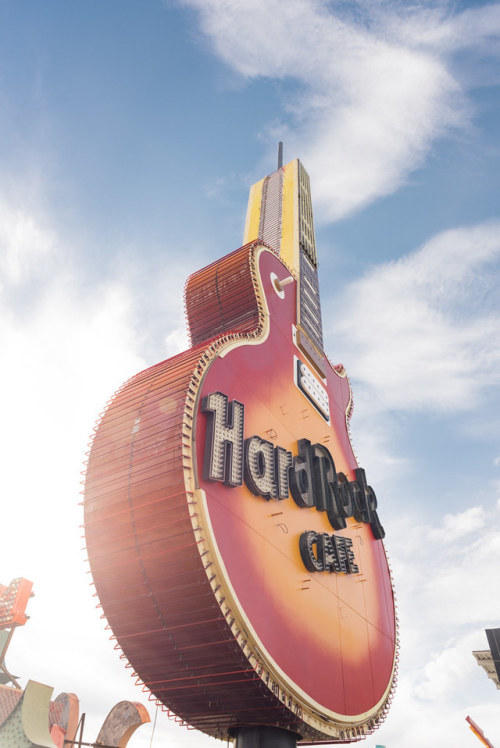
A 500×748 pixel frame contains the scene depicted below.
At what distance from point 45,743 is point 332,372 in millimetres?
13018

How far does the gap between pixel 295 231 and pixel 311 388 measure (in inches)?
356

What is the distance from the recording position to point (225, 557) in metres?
8.59

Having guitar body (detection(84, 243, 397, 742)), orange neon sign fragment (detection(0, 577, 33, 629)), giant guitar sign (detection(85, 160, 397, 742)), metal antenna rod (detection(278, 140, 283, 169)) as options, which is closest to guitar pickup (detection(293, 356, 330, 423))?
giant guitar sign (detection(85, 160, 397, 742))

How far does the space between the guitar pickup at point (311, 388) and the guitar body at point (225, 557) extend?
5.58 feet

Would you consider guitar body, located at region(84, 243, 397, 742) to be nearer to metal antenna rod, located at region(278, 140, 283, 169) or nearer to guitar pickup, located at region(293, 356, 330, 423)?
guitar pickup, located at region(293, 356, 330, 423)

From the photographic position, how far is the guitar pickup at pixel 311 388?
14672 millimetres

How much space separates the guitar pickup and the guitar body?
5.58 ft

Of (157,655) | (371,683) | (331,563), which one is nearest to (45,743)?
(157,655)

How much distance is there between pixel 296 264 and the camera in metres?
20.1

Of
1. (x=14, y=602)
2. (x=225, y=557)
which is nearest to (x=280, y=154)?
(x=14, y=602)

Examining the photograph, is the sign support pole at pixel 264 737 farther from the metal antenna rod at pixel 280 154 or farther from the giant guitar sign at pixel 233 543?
the metal antenna rod at pixel 280 154

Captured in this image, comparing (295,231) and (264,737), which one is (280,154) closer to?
(295,231)

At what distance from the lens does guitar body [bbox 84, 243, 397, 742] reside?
8445 millimetres

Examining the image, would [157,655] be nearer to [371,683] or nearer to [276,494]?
[276,494]
